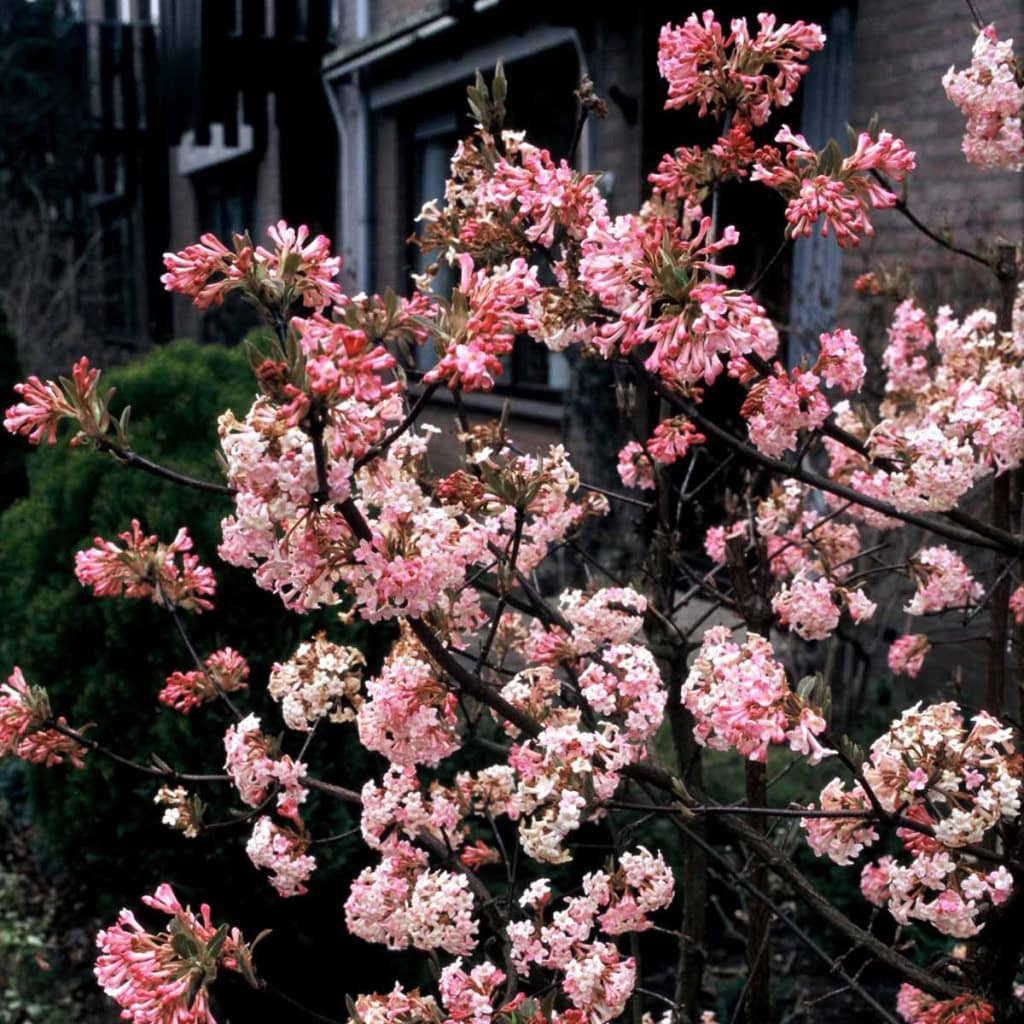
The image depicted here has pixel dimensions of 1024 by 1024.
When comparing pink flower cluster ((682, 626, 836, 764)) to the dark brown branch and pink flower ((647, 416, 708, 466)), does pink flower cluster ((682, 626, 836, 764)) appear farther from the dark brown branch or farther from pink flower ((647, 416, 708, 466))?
pink flower ((647, 416, 708, 466))

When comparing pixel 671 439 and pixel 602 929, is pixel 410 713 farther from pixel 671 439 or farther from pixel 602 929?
pixel 671 439

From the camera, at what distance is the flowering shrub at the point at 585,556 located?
1289mm

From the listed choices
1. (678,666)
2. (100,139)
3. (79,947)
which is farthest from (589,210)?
(100,139)

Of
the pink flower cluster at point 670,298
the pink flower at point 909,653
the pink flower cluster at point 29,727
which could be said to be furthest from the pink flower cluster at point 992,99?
the pink flower cluster at point 29,727

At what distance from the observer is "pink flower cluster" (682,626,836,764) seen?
1422 mm

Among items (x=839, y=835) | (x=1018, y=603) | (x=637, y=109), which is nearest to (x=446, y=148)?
(x=637, y=109)

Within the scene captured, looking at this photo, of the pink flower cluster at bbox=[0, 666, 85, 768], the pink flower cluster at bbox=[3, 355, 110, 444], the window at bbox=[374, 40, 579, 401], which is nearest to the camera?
the pink flower cluster at bbox=[3, 355, 110, 444]

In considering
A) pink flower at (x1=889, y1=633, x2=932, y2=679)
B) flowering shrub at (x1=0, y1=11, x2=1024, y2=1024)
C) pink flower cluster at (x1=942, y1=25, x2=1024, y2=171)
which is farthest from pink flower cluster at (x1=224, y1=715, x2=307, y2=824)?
pink flower cluster at (x1=942, y1=25, x2=1024, y2=171)

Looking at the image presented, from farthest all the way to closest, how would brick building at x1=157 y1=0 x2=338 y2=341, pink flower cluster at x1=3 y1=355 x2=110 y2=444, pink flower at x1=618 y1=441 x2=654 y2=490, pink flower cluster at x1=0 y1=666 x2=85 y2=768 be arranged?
brick building at x1=157 y1=0 x2=338 y2=341, pink flower at x1=618 y1=441 x2=654 y2=490, pink flower cluster at x1=0 y1=666 x2=85 y2=768, pink flower cluster at x1=3 y1=355 x2=110 y2=444

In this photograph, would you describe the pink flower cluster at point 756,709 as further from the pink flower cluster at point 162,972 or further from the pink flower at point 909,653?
the pink flower at point 909,653

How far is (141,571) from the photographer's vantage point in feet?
6.45

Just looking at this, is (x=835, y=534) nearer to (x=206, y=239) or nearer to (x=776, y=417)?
(x=776, y=417)

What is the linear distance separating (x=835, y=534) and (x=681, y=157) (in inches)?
34.4

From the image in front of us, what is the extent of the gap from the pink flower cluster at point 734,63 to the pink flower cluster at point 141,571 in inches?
39.1
